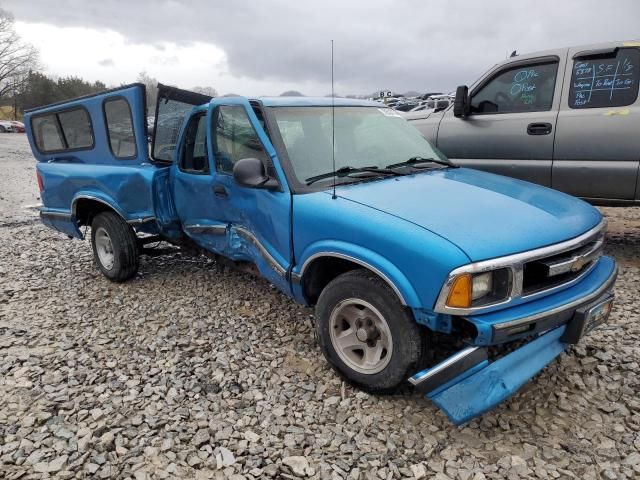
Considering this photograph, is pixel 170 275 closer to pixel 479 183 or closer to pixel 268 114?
pixel 268 114

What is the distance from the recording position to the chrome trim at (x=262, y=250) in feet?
10.8

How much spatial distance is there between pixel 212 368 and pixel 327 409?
90 cm

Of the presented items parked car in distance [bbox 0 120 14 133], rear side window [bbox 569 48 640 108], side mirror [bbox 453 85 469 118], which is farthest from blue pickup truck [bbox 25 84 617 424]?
parked car in distance [bbox 0 120 14 133]

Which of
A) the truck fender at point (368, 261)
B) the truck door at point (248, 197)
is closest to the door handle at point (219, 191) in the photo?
the truck door at point (248, 197)

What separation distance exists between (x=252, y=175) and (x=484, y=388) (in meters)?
1.86

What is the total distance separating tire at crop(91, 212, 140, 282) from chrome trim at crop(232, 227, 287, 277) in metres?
1.54

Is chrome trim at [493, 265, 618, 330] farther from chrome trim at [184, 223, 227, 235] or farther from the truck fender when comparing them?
chrome trim at [184, 223, 227, 235]

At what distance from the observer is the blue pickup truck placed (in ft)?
7.63

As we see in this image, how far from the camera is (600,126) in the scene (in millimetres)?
4555

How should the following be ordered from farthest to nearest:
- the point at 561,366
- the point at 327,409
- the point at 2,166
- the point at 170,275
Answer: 1. the point at 2,166
2. the point at 170,275
3. the point at 561,366
4. the point at 327,409

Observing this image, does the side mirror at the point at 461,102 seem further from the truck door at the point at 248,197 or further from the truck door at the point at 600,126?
the truck door at the point at 248,197

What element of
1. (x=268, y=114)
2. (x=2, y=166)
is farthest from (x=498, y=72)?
(x=2, y=166)

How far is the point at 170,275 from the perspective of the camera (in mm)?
5047

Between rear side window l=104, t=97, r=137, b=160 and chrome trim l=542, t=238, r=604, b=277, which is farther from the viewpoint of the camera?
rear side window l=104, t=97, r=137, b=160
